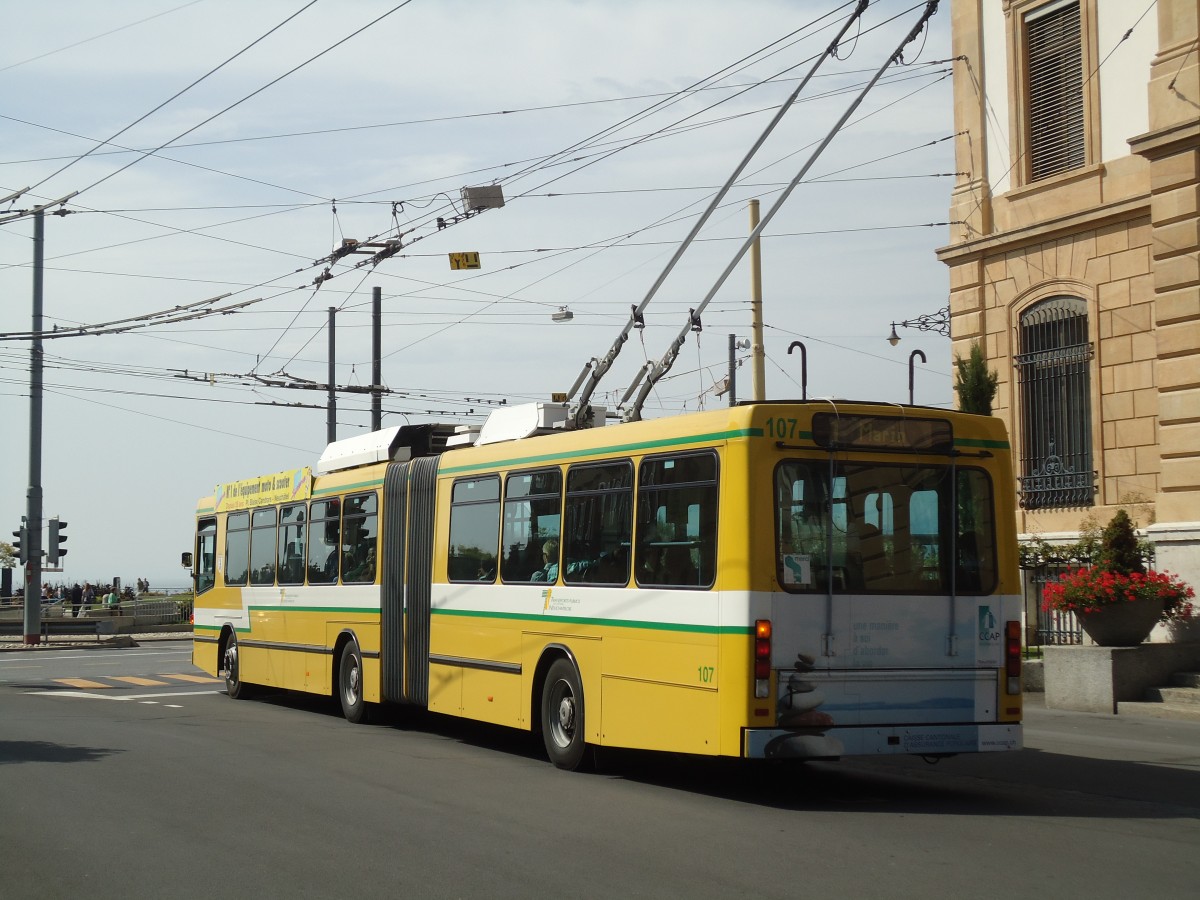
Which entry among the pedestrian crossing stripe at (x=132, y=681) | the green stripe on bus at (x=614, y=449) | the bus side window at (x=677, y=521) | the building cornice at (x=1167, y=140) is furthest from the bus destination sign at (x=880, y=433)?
the pedestrian crossing stripe at (x=132, y=681)

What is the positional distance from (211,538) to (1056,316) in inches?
525

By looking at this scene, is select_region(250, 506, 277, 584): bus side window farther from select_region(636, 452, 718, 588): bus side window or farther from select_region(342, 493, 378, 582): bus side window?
select_region(636, 452, 718, 588): bus side window

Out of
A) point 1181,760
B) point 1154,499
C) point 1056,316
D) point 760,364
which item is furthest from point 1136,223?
point 1181,760

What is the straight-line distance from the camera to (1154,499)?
19891 mm

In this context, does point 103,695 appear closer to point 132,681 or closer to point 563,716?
point 132,681

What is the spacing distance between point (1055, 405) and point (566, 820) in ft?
48.1

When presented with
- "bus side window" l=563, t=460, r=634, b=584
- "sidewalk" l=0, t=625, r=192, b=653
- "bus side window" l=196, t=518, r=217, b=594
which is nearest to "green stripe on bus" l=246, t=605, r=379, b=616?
"bus side window" l=196, t=518, r=217, b=594

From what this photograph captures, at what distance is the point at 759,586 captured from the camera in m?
10.1

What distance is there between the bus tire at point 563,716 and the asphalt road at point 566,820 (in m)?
0.20

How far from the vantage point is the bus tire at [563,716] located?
39.5 feet

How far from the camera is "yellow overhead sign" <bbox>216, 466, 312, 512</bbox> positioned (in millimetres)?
19031

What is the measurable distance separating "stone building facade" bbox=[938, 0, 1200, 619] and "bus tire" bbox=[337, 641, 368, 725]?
10309 millimetres

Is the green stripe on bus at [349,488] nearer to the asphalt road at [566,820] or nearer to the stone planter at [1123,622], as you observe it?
the asphalt road at [566,820]

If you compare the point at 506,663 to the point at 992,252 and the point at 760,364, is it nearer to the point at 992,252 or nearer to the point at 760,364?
the point at 760,364
